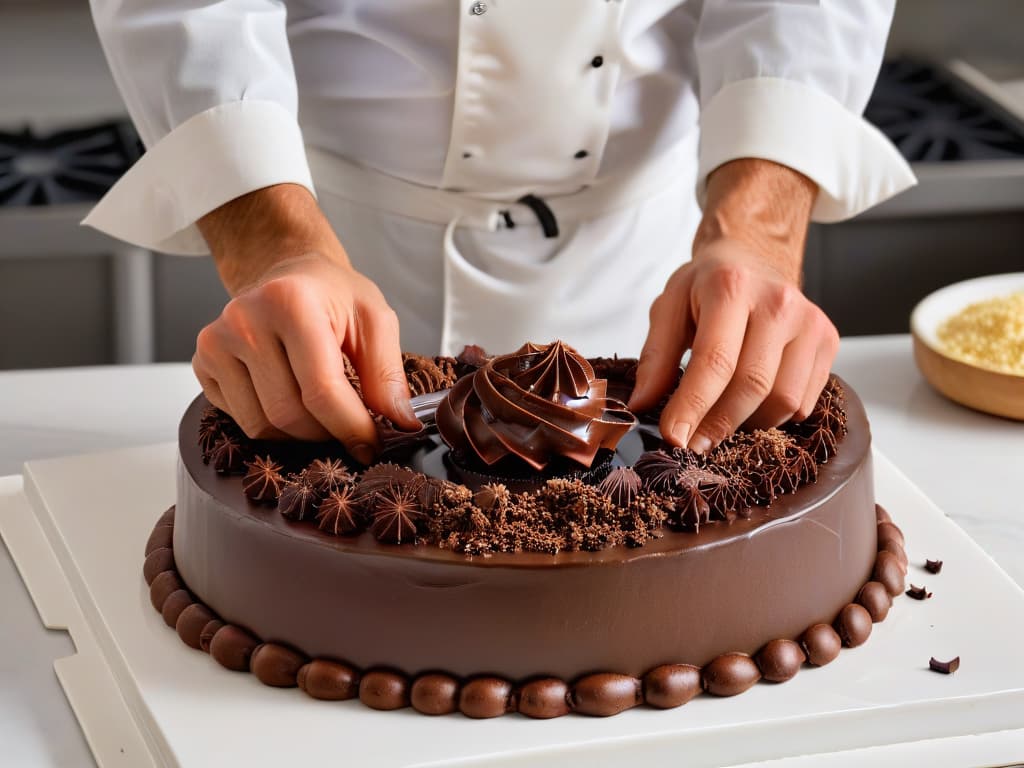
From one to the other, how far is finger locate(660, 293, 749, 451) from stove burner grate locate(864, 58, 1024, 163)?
2.23 metres

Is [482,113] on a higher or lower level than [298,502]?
higher

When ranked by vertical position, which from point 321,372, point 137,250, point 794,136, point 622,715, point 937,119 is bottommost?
point 137,250

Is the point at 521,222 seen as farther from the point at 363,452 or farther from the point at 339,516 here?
the point at 339,516

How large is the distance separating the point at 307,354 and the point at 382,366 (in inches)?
5.2

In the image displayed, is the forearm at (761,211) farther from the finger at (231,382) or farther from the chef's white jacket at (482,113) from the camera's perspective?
the finger at (231,382)

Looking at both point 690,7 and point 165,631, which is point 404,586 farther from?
point 690,7

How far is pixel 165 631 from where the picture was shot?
1.54 metres

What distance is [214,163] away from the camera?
6.09ft

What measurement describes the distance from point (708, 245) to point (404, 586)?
2.18 feet

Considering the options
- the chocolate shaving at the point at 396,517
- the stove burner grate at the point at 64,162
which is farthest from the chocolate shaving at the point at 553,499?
the stove burner grate at the point at 64,162

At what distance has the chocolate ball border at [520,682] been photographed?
137 cm

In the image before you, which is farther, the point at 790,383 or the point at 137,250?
the point at 137,250

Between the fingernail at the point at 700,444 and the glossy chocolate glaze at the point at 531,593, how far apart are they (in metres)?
0.11

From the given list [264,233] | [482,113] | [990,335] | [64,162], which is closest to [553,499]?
[264,233]
